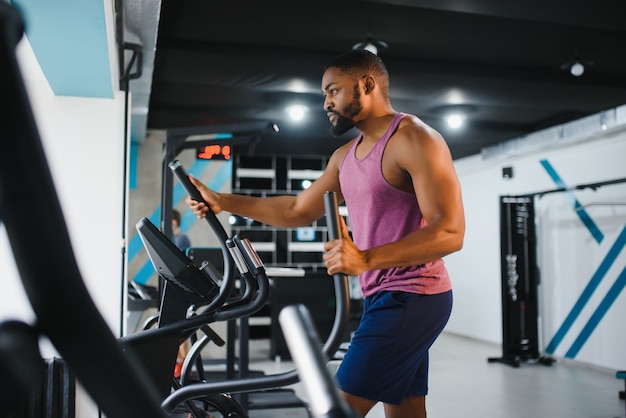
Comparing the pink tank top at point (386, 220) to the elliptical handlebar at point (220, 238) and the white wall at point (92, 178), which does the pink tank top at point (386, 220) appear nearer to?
the elliptical handlebar at point (220, 238)

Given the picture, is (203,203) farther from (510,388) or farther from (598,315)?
(598,315)

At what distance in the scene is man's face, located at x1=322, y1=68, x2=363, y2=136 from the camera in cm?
176

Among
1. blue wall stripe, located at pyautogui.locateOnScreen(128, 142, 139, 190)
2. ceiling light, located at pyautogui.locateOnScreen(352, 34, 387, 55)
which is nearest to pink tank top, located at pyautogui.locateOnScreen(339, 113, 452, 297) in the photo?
ceiling light, located at pyautogui.locateOnScreen(352, 34, 387, 55)

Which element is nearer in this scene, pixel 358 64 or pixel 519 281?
pixel 358 64

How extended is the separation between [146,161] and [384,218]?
636 cm

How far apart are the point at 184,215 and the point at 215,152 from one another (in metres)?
3.46

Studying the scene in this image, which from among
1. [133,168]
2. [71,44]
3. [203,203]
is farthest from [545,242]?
[203,203]

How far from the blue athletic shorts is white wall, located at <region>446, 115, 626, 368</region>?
519 cm

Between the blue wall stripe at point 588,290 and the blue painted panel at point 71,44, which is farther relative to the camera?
the blue wall stripe at point 588,290

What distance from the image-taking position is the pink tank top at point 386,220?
1718 mm

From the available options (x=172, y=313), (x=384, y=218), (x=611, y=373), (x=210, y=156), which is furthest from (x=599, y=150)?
(x=172, y=313)

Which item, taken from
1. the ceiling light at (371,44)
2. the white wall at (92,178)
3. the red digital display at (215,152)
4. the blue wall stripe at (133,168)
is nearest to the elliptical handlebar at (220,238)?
the white wall at (92,178)

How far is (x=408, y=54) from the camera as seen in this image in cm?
502

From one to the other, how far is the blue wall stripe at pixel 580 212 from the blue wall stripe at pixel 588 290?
22 cm
